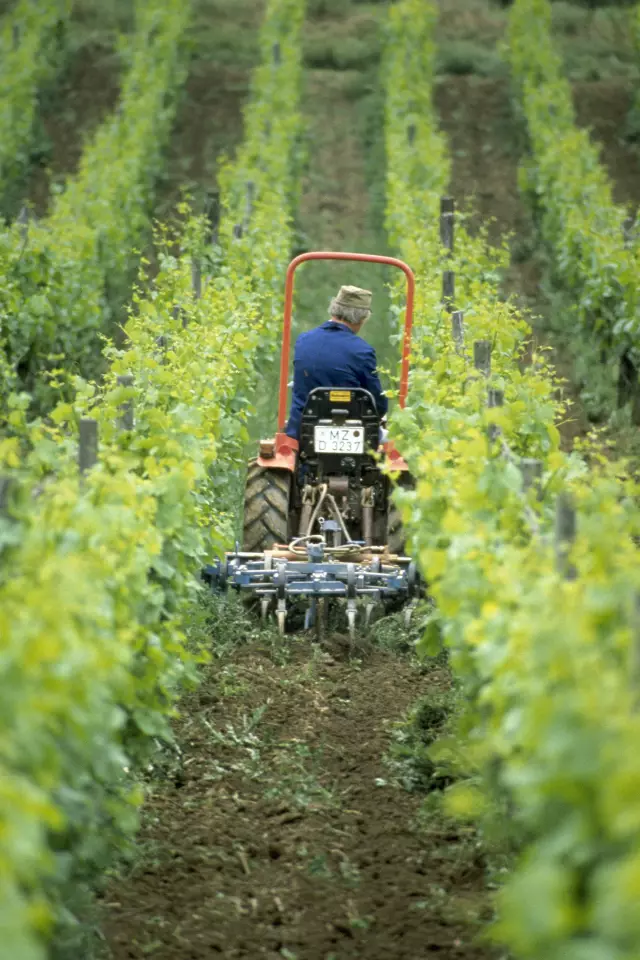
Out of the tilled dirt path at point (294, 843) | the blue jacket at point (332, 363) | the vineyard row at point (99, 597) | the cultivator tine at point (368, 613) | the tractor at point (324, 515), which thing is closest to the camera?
the vineyard row at point (99, 597)

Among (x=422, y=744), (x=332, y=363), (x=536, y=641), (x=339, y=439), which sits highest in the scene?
(x=332, y=363)

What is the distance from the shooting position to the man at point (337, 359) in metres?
8.62

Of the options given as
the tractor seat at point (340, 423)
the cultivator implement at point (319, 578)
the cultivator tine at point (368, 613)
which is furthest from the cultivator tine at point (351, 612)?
the tractor seat at point (340, 423)

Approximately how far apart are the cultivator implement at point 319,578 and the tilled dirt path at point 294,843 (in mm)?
383

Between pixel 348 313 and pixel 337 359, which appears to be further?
pixel 348 313

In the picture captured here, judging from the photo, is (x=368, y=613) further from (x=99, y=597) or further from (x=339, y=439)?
(x=99, y=597)

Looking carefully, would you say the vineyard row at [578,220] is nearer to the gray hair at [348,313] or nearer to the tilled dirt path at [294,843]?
the gray hair at [348,313]

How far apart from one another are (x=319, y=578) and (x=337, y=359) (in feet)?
4.68

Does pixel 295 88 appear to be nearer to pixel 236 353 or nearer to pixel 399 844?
pixel 236 353

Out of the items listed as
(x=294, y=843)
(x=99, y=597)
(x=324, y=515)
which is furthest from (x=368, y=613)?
(x=99, y=597)

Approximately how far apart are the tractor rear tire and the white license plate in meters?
0.32

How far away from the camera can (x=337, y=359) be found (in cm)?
862

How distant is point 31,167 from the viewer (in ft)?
67.4

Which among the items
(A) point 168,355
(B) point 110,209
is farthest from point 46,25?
(A) point 168,355
